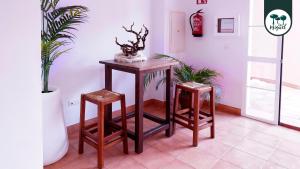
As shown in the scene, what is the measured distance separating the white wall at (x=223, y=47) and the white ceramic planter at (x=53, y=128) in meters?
2.06

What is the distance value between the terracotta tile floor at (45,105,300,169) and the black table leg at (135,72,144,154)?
112mm

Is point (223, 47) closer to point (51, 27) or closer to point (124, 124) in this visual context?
point (124, 124)

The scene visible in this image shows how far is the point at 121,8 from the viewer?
134 inches

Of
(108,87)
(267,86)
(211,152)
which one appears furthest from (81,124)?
(267,86)

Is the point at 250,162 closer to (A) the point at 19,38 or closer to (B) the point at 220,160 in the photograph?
(B) the point at 220,160

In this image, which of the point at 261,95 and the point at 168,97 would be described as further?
the point at 261,95

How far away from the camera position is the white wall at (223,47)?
358 cm

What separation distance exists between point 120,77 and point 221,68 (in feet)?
5.22

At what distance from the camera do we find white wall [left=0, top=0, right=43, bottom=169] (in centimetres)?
147

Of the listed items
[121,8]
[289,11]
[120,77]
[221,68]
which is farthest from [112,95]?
[289,11]

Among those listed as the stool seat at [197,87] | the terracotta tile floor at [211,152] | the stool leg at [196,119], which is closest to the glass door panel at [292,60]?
the terracotta tile floor at [211,152]

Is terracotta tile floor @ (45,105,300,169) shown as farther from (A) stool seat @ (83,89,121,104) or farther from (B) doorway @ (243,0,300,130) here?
(A) stool seat @ (83,89,121,104)

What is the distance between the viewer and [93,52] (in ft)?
10.4

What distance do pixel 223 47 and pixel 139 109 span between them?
1.95m
